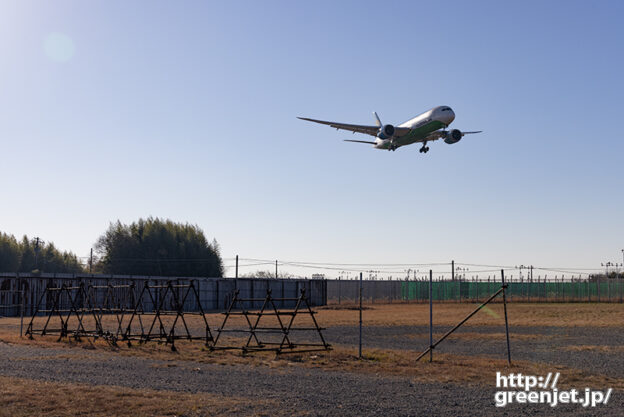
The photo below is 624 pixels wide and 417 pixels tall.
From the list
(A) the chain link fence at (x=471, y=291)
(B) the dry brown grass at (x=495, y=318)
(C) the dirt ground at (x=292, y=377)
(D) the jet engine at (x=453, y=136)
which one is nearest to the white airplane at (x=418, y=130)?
(D) the jet engine at (x=453, y=136)

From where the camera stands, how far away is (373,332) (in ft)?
99.6

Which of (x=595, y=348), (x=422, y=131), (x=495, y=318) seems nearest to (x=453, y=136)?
(x=422, y=131)

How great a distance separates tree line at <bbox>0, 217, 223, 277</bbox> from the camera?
92.3 meters

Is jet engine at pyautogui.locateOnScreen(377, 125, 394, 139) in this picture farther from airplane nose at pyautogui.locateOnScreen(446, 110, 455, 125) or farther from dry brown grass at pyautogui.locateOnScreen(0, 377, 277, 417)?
dry brown grass at pyautogui.locateOnScreen(0, 377, 277, 417)

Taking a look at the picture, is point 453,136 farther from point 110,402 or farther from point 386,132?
point 110,402

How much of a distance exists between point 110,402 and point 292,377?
187 inches

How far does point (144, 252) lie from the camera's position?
93.8 m

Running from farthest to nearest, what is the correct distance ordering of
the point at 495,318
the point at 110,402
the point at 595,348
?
the point at 495,318, the point at 595,348, the point at 110,402

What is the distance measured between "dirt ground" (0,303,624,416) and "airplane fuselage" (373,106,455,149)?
66.4 feet

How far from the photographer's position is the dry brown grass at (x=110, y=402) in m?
10.7

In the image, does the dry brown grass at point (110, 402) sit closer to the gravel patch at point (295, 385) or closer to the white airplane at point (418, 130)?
the gravel patch at point (295, 385)

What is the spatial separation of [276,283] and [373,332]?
36.9m

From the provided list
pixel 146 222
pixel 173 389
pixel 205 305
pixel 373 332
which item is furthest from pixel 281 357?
pixel 146 222

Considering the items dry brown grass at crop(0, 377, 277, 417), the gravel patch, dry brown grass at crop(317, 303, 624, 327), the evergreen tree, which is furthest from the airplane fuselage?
the evergreen tree
